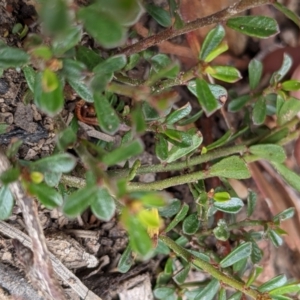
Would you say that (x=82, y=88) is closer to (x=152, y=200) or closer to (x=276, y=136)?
(x=152, y=200)

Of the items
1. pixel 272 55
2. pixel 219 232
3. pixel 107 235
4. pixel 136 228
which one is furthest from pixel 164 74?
pixel 272 55

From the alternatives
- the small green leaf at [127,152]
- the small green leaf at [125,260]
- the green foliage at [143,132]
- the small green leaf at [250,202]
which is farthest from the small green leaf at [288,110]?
the small green leaf at [127,152]

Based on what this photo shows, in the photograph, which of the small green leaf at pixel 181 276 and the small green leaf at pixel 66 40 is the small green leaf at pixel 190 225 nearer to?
the small green leaf at pixel 181 276

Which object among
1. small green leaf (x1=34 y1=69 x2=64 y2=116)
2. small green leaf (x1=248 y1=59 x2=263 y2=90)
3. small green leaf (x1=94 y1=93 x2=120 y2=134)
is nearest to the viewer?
small green leaf (x1=34 y1=69 x2=64 y2=116)

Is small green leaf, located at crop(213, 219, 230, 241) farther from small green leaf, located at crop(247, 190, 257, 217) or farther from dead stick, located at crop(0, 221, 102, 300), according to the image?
dead stick, located at crop(0, 221, 102, 300)

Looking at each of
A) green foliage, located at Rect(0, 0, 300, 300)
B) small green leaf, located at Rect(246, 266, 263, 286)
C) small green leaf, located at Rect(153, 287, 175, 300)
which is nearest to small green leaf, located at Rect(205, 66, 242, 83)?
green foliage, located at Rect(0, 0, 300, 300)

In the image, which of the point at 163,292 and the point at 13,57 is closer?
the point at 13,57

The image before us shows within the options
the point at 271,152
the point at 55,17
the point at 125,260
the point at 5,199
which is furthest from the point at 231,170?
the point at 55,17
